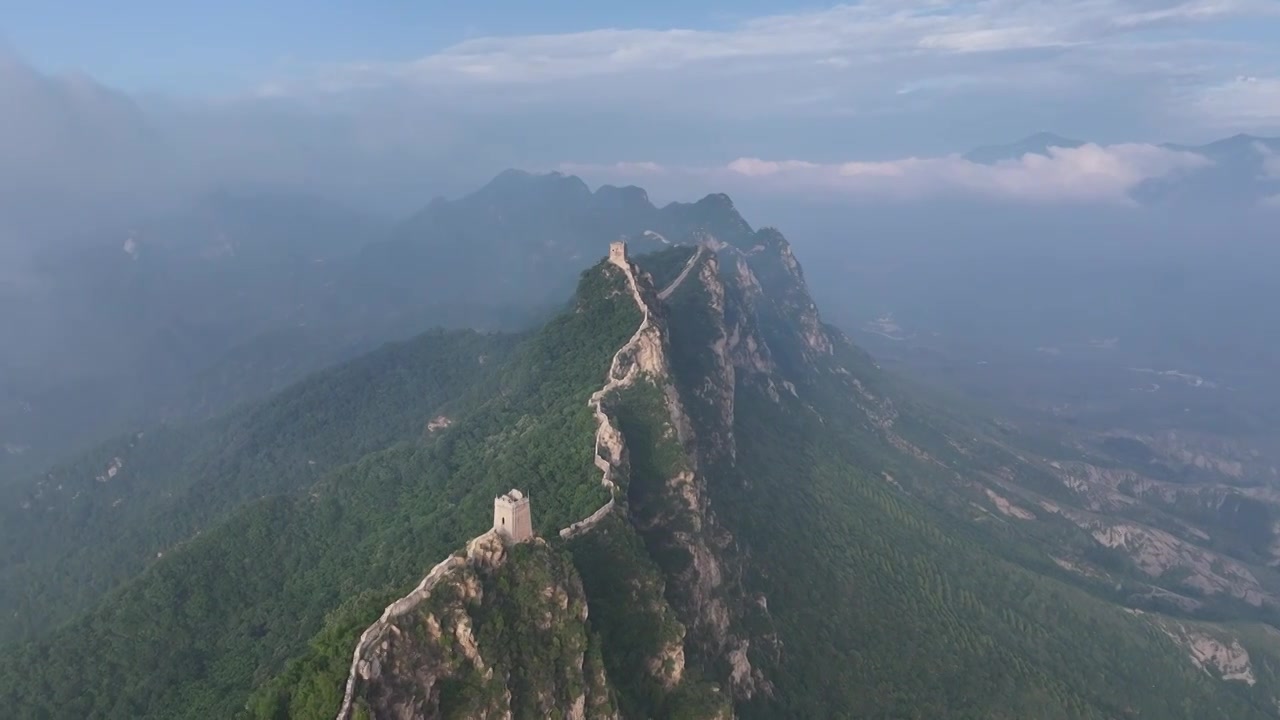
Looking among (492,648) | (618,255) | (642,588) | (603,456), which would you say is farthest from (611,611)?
(618,255)

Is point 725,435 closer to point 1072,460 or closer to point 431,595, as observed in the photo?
point 431,595

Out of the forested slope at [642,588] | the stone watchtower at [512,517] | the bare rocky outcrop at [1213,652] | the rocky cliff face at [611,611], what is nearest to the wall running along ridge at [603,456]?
the rocky cliff face at [611,611]

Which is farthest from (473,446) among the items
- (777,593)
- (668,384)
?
(777,593)

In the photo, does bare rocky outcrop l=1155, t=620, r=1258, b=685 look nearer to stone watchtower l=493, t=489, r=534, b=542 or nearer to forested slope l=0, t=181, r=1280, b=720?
forested slope l=0, t=181, r=1280, b=720

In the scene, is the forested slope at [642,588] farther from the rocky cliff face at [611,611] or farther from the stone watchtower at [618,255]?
the stone watchtower at [618,255]

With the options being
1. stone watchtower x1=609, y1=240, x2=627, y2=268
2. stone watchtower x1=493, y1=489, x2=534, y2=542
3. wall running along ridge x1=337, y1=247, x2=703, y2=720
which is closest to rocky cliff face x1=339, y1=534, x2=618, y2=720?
wall running along ridge x1=337, y1=247, x2=703, y2=720

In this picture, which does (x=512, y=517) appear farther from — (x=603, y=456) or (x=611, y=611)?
(x=603, y=456)

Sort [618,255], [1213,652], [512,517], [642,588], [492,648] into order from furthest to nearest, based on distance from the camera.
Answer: [1213,652], [618,255], [642,588], [512,517], [492,648]

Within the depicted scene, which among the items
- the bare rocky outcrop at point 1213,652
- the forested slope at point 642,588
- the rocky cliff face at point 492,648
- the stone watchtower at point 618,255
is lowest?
the bare rocky outcrop at point 1213,652

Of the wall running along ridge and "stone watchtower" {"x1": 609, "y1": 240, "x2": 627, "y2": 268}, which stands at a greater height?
"stone watchtower" {"x1": 609, "y1": 240, "x2": 627, "y2": 268}
